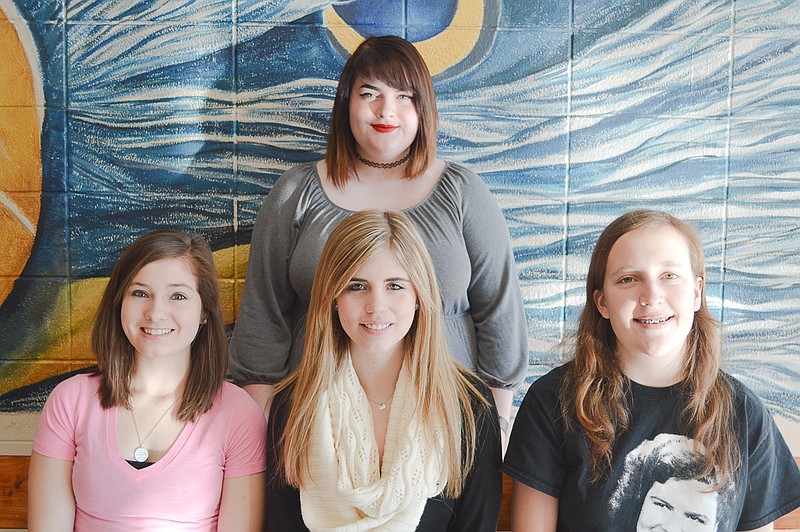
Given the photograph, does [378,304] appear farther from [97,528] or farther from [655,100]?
[655,100]

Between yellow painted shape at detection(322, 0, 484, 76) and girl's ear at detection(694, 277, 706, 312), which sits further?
yellow painted shape at detection(322, 0, 484, 76)

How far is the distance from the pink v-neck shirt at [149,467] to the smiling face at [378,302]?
360mm

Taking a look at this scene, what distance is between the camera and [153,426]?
5.36 feet

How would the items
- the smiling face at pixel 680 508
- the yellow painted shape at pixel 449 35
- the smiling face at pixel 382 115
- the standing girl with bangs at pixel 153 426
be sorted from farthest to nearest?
the yellow painted shape at pixel 449 35, the smiling face at pixel 382 115, the standing girl with bangs at pixel 153 426, the smiling face at pixel 680 508

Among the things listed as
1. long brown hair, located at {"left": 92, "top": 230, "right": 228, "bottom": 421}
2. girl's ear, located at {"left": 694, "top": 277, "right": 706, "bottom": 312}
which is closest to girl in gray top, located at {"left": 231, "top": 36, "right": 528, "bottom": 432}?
long brown hair, located at {"left": 92, "top": 230, "right": 228, "bottom": 421}

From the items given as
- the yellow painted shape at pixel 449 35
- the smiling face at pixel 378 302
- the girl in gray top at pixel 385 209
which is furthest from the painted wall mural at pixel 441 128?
the smiling face at pixel 378 302

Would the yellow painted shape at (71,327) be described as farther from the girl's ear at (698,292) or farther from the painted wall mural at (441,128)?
the girl's ear at (698,292)

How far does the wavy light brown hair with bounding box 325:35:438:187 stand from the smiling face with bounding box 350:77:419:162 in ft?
0.06

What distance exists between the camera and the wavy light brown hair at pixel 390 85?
1.85 m

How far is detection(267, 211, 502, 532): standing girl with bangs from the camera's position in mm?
1520

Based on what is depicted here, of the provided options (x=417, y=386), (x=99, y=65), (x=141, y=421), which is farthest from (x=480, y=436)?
(x=99, y=65)

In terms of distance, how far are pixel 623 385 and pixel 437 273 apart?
1.76 ft

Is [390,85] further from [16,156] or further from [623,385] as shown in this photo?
[16,156]

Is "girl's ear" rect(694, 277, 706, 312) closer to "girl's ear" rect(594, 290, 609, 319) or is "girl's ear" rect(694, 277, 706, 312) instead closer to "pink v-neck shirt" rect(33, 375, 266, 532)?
"girl's ear" rect(594, 290, 609, 319)
